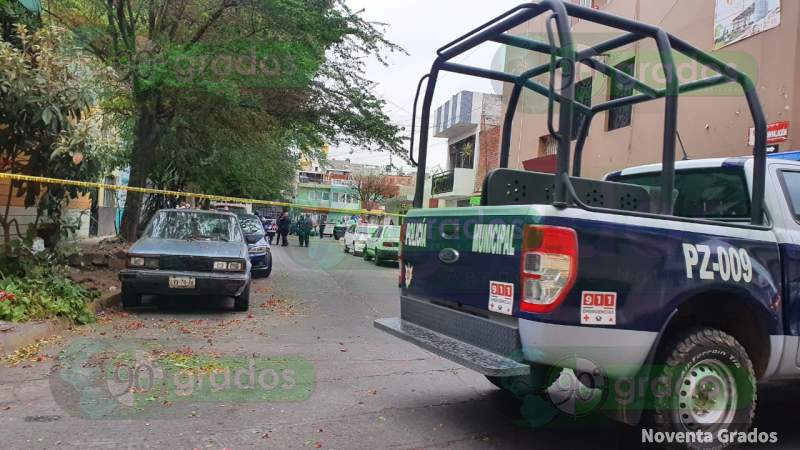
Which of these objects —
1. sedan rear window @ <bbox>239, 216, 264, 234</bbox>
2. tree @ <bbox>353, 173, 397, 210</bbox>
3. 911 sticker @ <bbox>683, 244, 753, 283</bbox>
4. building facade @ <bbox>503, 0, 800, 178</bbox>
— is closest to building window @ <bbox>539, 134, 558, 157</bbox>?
building facade @ <bbox>503, 0, 800, 178</bbox>

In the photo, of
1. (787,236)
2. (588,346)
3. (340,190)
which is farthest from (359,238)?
(340,190)

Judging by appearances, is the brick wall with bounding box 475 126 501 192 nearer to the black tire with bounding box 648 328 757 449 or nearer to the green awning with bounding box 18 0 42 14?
the green awning with bounding box 18 0 42 14

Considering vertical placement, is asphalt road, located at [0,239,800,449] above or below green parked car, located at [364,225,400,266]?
below

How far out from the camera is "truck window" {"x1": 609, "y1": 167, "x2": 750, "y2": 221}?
4.44m

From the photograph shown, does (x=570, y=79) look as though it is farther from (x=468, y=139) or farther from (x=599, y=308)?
(x=468, y=139)

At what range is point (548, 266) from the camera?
3291 mm

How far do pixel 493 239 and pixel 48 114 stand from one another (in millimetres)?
6387

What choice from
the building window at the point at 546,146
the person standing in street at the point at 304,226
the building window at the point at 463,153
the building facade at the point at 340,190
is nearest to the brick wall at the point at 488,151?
the building window at the point at 463,153

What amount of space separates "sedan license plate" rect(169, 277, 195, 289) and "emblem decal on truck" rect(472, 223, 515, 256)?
5.57 m

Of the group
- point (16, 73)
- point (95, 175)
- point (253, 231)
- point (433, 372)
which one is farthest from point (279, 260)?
point (433, 372)

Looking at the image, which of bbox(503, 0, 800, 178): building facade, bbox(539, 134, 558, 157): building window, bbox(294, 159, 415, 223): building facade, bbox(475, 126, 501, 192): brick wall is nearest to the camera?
bbox(503, 0, 800, 178): building facade

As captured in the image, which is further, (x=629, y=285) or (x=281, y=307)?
(x=281, y=307)

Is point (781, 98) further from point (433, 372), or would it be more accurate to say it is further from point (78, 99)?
point (78, 99)

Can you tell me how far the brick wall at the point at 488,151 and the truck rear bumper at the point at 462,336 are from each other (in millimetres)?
21978
